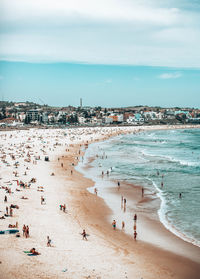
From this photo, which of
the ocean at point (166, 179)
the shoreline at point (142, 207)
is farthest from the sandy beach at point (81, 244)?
the ocean at point (166, 179)

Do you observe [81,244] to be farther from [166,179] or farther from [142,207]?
[166,179]

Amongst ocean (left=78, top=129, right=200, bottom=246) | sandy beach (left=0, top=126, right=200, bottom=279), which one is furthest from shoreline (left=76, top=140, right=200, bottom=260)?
ocean (left=78, top=129, right=200, bottom=246)

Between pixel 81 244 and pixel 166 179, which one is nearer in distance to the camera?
pixel 81 244

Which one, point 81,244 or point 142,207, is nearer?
point 81,244

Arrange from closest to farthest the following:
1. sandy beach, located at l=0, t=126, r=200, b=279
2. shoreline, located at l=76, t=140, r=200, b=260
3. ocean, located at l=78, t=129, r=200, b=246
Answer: sandy beach, located at l=0, t=126, r=200, b=279
shoreline, located at l=76, t=140, r=200, b=260
ocean, located at l=78, t=129, r=200, b=246

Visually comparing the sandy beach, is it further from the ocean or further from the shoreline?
the ocean

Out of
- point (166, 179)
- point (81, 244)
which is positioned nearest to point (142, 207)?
point (81, 244)

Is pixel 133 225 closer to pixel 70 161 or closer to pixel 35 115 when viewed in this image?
pixel 70 161

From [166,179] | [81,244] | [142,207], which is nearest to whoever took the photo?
[81,244]

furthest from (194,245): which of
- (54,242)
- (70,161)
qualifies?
(70,161)

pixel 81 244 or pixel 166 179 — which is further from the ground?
pixel 166 179

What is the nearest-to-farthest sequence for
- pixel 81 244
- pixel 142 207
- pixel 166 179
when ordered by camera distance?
pixel 81 244
pixel 142 207
pixel 166 179
